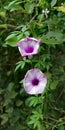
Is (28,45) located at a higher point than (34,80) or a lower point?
higher

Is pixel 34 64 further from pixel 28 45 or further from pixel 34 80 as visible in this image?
pixel 28 45

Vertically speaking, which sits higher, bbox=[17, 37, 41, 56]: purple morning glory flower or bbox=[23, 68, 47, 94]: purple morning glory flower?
bbox=[17, 37, 41, 56]: purple morning glory flower

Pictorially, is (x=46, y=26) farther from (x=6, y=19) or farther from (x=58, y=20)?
(x=6, y=19)

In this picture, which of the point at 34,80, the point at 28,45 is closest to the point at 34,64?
the point at 34,80

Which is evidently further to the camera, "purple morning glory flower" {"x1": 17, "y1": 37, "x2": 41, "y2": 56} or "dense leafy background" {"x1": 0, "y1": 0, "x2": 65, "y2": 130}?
"dense leafy background" {"x1": 0, "y1": 0, "x2": 65, "y2": 130}

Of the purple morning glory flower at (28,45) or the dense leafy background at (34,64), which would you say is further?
the dense leafy background at (34,64)
